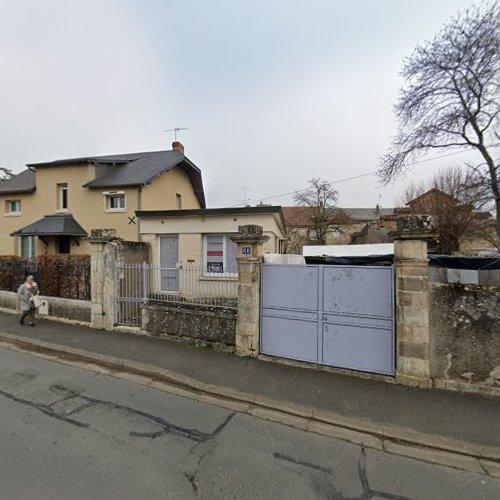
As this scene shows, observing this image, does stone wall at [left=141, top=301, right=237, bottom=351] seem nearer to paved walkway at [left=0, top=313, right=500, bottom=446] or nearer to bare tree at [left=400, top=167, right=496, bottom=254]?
paved walkway at [left=0, top=313, right=500, bottom=446]

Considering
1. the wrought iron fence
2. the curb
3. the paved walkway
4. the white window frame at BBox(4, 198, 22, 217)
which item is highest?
the white window frame at BBox(4, 198, 22, 217)

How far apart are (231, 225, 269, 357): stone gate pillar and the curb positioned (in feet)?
3.99

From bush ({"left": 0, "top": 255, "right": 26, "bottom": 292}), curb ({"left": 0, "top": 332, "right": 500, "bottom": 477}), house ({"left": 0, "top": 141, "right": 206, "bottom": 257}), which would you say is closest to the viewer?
curb ({"left": 0, "top": 332, "right": 500, "bottom": 477})

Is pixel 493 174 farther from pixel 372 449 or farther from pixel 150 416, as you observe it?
pixel 150 416

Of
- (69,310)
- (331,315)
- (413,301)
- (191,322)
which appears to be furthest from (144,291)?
(413,301)

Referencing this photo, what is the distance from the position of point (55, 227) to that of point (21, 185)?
518 cm

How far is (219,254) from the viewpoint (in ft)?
35.9

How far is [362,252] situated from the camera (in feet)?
40.8

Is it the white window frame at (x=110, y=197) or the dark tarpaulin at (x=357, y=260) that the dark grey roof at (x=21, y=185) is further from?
the dark tarpaulin at (x=357, y=260)

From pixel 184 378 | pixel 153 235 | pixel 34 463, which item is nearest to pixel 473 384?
pixel 184 378

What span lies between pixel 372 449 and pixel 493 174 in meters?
14.0

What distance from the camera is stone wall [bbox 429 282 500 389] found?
411 cm

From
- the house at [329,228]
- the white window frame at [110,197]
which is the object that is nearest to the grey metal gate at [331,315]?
the white window frame at [110,197]

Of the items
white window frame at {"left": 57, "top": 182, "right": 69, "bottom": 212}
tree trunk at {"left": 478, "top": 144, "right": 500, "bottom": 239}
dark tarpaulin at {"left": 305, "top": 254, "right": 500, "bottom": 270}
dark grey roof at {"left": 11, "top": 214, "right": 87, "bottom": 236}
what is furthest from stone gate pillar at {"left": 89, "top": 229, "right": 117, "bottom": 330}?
tree trunk at {"left": 478, "top": 144, "right": 500, "bottom": 239}
